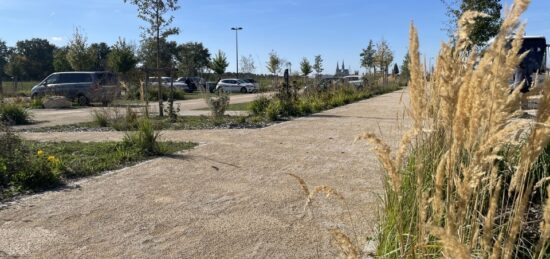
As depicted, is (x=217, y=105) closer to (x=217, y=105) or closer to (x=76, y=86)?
(x=217, y=105)

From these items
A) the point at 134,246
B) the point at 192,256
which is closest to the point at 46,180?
the point at 134,246

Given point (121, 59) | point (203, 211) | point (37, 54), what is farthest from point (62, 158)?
point (37, 54)

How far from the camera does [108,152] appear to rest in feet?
21.2

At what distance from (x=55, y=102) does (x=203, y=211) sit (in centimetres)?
1778

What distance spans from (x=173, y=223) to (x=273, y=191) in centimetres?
120

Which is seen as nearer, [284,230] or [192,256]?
[192,256]

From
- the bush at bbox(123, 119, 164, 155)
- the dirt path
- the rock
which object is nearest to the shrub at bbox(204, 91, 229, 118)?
the bush at bbox(123, 119, 164, 155)

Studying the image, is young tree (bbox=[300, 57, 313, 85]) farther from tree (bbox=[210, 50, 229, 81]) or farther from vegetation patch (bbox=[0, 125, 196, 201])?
vegetation patch (bbox=[0, 125, 196, 201])

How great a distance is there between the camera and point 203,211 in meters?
Answer: 3.76

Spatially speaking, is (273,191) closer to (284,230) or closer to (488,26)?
(284,230)

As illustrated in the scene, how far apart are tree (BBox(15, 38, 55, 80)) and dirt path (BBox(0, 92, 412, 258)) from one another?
220 ft

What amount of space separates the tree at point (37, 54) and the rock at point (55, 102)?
5069cm

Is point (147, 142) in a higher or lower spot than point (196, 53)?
lower

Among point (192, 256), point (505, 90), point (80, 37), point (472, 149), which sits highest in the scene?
point (80, 37)
